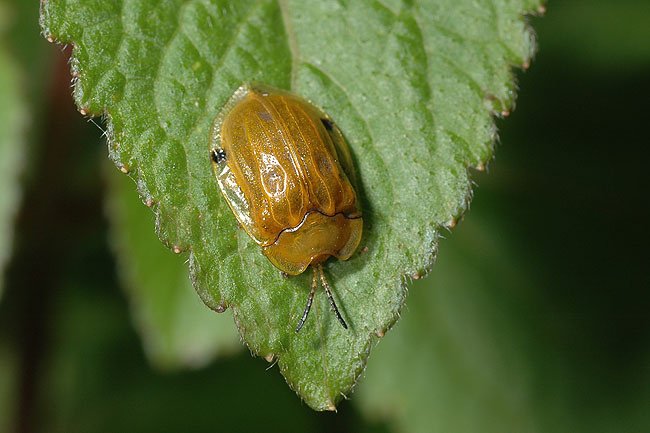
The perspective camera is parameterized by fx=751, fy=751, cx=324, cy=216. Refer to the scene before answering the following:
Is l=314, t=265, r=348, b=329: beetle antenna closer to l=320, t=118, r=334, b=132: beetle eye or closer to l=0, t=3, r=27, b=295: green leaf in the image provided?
l=320, t=118, r=334, b=132: beetle eye

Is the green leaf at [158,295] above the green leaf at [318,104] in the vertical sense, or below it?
below

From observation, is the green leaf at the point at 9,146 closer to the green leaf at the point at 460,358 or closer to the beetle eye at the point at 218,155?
the beetle eye at the point at 218,155

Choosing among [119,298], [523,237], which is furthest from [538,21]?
[119,298]

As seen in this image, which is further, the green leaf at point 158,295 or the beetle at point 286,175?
the green leaf at point 158,295

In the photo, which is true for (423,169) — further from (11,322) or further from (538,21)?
(538,21)

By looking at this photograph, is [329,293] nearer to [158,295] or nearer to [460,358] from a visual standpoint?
[158,295]

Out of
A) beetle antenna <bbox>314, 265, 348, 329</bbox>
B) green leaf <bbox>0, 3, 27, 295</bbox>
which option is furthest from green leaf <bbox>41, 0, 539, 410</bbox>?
green leaf <bbox>0, 3, 27, 295</bbox>

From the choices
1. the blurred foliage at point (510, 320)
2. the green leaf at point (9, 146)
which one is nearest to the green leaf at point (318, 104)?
the green leaf at point (9, 146)
